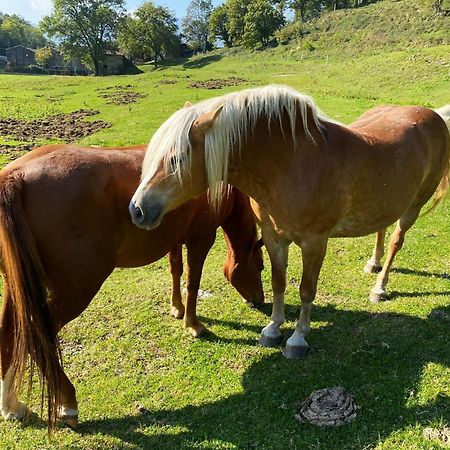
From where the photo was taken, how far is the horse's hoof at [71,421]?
11.0ft

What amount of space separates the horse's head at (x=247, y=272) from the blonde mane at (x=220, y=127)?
1.50 m

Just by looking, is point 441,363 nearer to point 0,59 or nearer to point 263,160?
point 263,160

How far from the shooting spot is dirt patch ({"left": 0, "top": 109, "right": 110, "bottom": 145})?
14500mm

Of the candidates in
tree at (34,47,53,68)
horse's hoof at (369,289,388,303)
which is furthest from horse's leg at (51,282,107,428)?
tree at (34,47,53,68)

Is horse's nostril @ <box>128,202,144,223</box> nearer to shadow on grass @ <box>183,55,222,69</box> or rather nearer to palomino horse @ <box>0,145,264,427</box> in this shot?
palomino horse @ <box>0,145,264,427</box>

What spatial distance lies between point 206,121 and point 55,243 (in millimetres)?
1367

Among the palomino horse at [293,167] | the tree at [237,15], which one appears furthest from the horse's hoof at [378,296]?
the tree at [237,15]

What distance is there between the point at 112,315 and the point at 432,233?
16.6 feet

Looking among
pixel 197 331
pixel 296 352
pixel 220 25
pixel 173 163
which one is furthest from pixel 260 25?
pixel 173 163

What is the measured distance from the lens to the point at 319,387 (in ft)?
12.0

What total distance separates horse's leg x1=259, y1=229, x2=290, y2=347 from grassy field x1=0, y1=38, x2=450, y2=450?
0.14 meters

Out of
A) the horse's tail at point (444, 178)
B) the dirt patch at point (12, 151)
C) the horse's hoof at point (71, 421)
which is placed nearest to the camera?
the horse's hoof at point (71, 421)

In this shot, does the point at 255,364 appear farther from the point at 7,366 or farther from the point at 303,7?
the point at 303,7

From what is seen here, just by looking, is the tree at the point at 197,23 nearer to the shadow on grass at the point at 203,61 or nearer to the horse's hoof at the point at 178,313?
the shadow on grass at the point at 203,61
